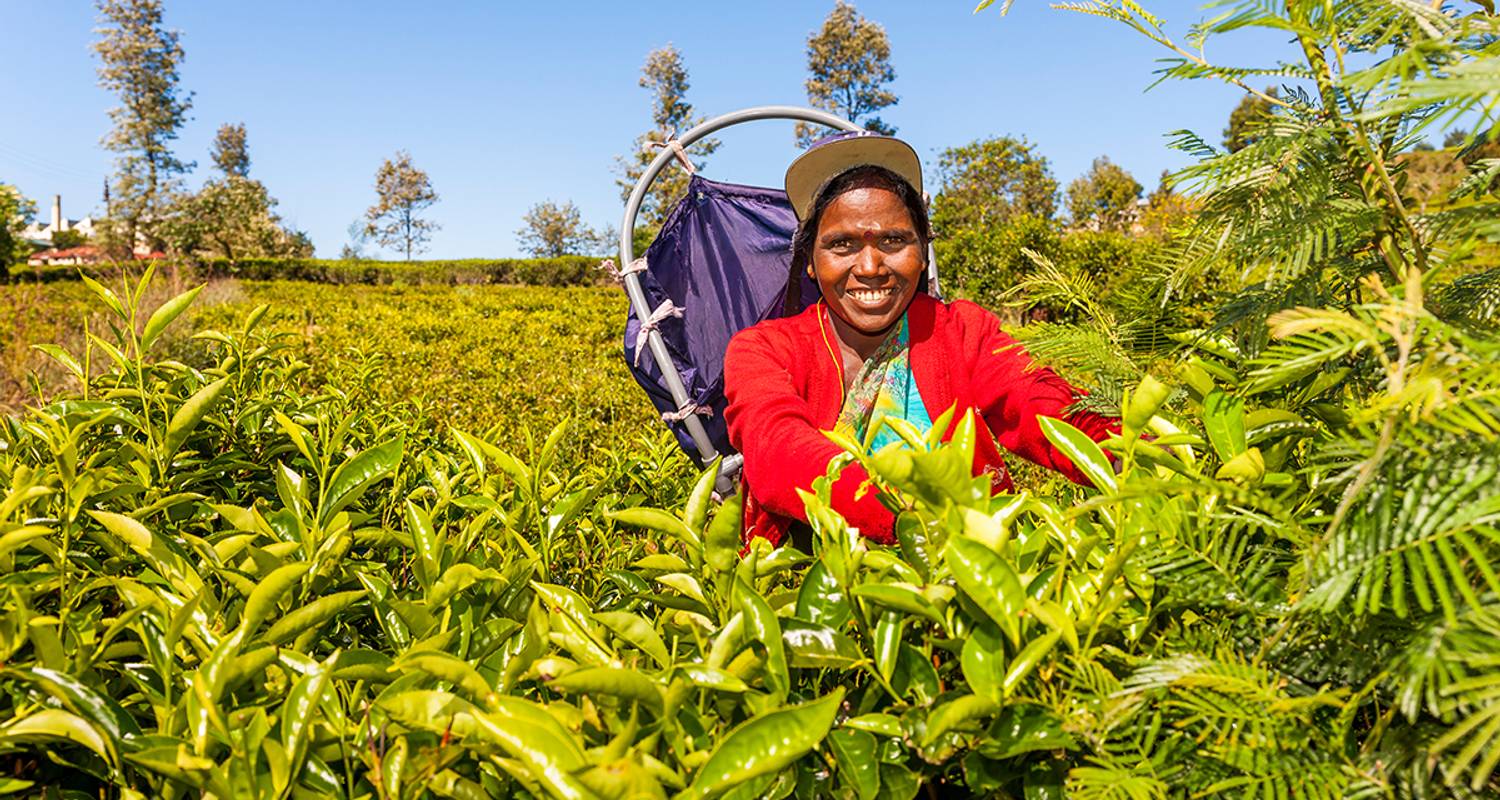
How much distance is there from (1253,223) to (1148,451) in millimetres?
255

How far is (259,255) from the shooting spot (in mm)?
46906

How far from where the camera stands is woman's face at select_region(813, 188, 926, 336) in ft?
7.88

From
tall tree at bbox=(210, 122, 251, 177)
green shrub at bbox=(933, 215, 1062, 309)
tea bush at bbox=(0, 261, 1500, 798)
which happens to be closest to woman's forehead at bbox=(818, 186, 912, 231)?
tea bush at bbox=(0, 261, 1500, 798)

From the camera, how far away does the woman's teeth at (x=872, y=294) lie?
95.7 inches

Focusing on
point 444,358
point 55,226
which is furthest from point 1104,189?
point 55,226

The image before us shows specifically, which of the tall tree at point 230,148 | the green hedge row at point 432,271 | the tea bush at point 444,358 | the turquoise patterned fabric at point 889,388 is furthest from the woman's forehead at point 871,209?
the tall tree at point 230,148

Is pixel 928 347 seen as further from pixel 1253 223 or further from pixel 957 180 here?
pixel 957 180

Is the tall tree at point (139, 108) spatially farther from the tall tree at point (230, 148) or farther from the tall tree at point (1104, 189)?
the tall tree at point (1104, 189)

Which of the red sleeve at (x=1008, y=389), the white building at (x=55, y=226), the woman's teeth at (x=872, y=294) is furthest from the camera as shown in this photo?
the white building at (x=55, y=226)

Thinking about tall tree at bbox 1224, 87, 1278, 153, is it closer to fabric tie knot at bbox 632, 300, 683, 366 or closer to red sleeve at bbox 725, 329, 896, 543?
red sleeve at bbox 725, 329, 896, 543

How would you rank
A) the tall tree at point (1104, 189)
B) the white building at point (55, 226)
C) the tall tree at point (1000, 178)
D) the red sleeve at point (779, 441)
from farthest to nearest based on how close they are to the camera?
the white building at point (55, 226), the tall tree at point (1104, 189), the tall tree at point (1000, 178), the red sleeve at point (779, 441)

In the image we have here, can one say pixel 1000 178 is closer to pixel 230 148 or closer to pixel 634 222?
pixel 634 222

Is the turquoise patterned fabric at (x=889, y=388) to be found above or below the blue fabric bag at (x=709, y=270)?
below

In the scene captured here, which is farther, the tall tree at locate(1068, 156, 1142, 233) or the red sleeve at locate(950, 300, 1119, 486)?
the tall tree at locate(1068, 156, 1142, 233)
